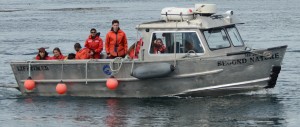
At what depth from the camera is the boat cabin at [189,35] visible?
62.1 ft

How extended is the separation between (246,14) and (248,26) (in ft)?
38.1

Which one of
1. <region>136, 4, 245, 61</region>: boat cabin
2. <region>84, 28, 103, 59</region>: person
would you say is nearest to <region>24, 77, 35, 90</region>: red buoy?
<region>84, 28, 103, 59</region>: person

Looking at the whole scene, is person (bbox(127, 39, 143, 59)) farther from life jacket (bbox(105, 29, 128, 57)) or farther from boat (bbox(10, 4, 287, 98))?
life jacket (bbox(105, 29, 128, 57))

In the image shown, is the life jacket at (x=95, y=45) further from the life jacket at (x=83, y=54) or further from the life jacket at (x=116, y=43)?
the life jacket at (x=116, y=43)

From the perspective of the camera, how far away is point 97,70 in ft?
63.8

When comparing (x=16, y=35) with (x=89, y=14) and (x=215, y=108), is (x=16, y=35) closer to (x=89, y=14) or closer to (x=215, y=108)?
(x=89, y=14)

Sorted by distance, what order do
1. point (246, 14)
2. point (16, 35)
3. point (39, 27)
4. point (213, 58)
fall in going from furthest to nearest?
point (246, 14), point (39, 27), point (16, 35), point (213, 58)

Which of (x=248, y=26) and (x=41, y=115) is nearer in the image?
(x=41, y=115)

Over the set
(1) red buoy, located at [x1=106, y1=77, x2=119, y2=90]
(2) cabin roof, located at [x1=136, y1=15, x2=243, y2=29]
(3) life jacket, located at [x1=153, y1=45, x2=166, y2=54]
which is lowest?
(1) red buoy, located at [x1=106, y1=77, x2=119, y2=90]

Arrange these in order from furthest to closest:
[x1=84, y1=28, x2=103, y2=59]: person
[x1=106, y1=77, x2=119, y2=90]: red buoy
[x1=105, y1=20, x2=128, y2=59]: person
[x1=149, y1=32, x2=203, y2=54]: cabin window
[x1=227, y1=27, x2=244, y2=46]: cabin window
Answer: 1. [x1=84, y1=28, x2=103, y2=59]: person
2. [x1=105, y1=20, x2=128, y2=59]: person
3. [x1=227, y1=27, x2=244, y2=46]: cabin window
4. [x1=106, y1=77, x2=119, y2=90]: red buoy
5. [x1=149, y1=32, x2=203, y2=54]: cabin window

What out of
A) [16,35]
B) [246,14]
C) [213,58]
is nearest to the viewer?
[213,58]

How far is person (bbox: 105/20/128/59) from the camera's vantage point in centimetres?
1978

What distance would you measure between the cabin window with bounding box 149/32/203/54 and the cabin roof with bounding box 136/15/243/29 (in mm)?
192

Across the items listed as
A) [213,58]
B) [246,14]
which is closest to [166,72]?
[213,58]
